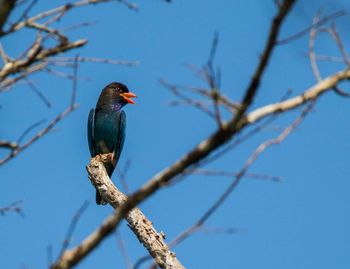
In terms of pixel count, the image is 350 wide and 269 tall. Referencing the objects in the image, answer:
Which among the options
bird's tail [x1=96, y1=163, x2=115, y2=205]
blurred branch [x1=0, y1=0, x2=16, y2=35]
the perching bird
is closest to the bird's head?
the perching bird

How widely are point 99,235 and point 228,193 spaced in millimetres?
460

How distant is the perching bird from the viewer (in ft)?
30.8

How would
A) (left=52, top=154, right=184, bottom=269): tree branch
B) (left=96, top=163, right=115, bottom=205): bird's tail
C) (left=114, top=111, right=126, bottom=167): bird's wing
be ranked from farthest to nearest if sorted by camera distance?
(left=114, top=111, right=126, bottom=167): bird's wing < (left=96, top=163, right=115, bottom=205): bird's tail < (left=52, top=154, right=184, bottom=269): tree branch

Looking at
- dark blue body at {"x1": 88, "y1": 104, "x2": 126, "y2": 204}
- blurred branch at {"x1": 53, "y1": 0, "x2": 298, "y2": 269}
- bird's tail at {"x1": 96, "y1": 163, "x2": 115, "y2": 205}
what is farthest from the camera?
dark blue body at {"x1": 88, "y1": 104, "x2": 126, "y2": 204}

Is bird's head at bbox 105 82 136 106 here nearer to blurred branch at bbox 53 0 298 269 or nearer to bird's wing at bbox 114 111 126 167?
bird's wing at bbox 114 111 126 167

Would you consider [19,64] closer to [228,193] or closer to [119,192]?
[228,193]

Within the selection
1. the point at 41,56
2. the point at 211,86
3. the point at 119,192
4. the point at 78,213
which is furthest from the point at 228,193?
the point at 119,192

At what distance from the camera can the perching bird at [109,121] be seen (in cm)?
938

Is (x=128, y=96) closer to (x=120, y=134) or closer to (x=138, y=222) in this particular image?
(x=120, y=134)

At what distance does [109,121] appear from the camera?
31.2 feet

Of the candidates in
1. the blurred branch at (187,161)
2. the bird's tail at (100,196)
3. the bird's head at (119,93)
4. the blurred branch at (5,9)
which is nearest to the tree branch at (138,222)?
the bird's tail at (100,196)

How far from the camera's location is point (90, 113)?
31.8 ft

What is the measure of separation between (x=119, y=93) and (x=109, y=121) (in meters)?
0.56

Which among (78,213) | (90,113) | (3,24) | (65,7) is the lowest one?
(78,213)
